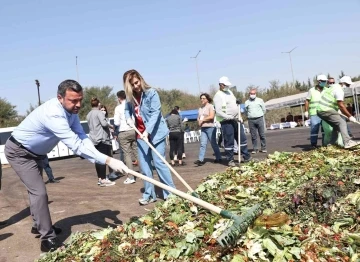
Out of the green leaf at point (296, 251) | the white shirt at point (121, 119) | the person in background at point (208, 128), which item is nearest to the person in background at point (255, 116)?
the person in background at point (208, 128)

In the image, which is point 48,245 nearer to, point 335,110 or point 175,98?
point 335,110

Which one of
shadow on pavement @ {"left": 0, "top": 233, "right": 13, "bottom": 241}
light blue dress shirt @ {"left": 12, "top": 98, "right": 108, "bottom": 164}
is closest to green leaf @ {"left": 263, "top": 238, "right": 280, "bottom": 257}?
light blue dress shirt @ {"left": 12, "top": 98, "right": 108, "bottom": 164}

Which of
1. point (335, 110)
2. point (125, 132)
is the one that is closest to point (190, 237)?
point (125, 132)

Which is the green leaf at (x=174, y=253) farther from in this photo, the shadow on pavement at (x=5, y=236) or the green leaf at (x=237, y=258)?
the shadow on pavement at (x=5, y=236)

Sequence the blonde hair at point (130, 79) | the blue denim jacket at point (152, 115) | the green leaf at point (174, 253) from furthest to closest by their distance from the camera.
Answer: the blue denim jacket at point (152, 115) < the blonde hair at point (130, 79) < the green leaf at point (174, 253)

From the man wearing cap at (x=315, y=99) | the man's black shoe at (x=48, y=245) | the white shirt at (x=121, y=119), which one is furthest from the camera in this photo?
the man wearing cap at (x=315, y=99)

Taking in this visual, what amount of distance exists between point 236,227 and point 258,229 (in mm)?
213

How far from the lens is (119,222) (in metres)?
5.61

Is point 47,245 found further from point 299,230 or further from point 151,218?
point 299,230

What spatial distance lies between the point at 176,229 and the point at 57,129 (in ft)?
5.89

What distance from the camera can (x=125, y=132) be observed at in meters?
9.27

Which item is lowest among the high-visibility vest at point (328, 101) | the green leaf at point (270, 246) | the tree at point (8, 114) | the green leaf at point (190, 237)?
the green leaf at point (270, 246)

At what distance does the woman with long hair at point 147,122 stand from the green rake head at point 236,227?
2658mm

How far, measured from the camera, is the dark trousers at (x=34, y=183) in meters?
4.78
